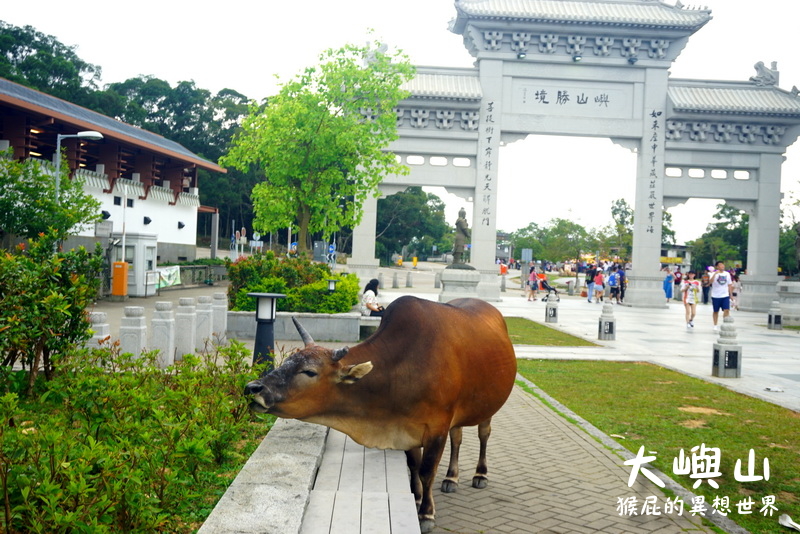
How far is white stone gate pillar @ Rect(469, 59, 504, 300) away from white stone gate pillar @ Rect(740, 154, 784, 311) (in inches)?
499

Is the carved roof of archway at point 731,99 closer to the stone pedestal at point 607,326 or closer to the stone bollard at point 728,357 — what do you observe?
the stone pedestal at point 607,326

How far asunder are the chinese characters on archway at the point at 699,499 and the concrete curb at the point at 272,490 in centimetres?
262

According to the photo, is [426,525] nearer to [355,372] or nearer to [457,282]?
[355,372]

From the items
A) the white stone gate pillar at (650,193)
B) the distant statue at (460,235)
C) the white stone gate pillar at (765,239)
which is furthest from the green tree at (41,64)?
the white stone gate pillar at (765,239)

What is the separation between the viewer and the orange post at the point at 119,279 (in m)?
23.9

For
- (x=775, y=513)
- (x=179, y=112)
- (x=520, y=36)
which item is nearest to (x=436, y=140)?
(x=520, y=36)

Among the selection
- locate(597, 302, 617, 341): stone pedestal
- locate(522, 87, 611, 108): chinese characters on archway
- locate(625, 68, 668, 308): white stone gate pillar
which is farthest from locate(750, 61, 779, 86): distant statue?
locate(597, 302, 617, 341): stone pedestal

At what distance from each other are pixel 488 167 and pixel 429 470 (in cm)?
2700

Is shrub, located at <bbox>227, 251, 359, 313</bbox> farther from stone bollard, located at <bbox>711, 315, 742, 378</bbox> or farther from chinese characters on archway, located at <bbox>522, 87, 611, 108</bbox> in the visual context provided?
chinese characters on archway, located at <bbox>522, 87, 611, 108</bbox>

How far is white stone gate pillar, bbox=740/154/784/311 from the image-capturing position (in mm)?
31875

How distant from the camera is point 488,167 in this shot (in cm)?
3080

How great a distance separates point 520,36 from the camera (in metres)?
31.2

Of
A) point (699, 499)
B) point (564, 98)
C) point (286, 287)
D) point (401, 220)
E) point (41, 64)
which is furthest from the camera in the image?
point (401, 220)

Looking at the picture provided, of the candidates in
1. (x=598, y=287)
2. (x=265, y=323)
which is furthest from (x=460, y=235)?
(x=265, y=323)
